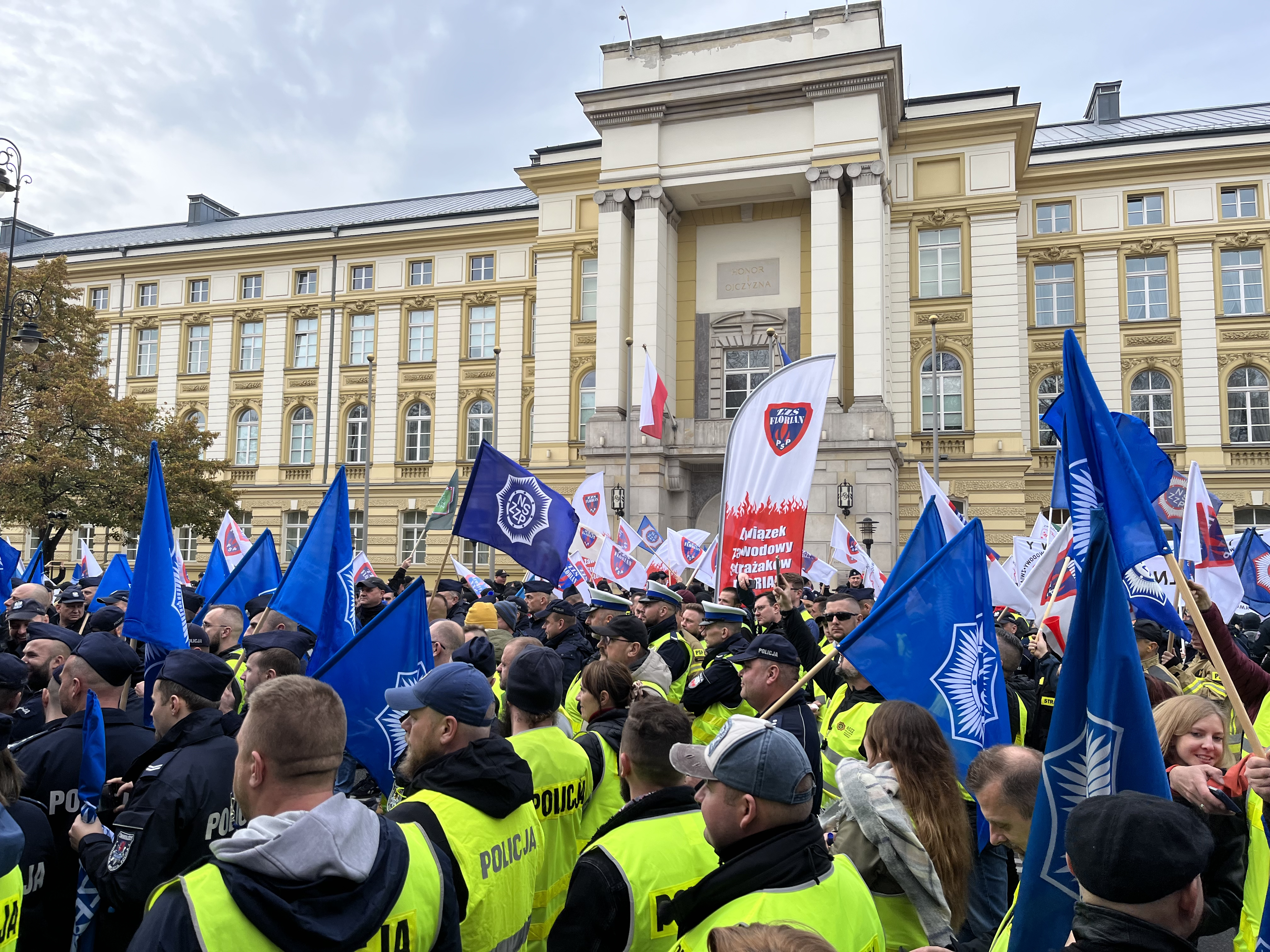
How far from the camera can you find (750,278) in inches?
1195

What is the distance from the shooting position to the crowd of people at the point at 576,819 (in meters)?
2.09

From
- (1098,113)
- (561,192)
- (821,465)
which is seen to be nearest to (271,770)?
(821,465)

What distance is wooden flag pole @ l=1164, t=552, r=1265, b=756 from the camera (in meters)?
2.78

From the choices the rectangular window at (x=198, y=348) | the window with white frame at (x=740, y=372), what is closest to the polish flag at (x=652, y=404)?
the window with white frame at (x=740, y=372)

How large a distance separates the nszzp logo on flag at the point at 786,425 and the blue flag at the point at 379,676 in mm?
4833

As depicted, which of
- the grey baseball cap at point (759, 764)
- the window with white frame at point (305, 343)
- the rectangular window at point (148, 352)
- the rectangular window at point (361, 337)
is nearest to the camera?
the grey baseball cap at point (759, 764)

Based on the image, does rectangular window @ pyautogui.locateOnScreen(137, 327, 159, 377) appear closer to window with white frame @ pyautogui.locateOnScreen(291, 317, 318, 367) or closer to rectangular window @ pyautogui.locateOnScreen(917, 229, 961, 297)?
window with white frame @ pyautogui.locateOnScreen(291, 317, 318, 367)

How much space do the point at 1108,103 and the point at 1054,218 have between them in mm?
10599

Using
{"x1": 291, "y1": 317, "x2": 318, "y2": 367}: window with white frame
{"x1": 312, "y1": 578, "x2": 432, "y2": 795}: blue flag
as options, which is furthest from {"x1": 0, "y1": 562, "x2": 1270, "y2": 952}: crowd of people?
{"x1": 291, "y1": 317, "x2": 318, "y2": 367}: window with white frame

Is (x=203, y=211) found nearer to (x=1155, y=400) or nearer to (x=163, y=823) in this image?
(x=1155, y=400)

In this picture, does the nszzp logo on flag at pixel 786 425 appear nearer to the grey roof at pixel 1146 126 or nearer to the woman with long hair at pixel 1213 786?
the woman with long hair at pixel 1213 786

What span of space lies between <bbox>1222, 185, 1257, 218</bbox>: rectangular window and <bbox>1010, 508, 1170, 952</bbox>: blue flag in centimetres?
3201

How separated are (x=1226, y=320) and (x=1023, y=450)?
742 centimetres

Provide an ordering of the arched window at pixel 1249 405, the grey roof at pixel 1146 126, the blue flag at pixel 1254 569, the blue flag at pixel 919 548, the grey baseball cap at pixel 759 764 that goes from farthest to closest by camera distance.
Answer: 1. the grey roof at pixel 1146 126
2. the arched window at pixel 1249 405
3. the blue flag at pixel 1254 569
4. the blue flag at pixel 919 548
5. the grey baseball cap at pixel 759 764
